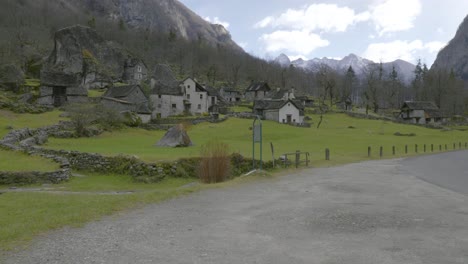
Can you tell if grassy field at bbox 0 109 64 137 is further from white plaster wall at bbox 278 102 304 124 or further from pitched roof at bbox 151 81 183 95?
white plaster wall at bbox 278 102 304 124

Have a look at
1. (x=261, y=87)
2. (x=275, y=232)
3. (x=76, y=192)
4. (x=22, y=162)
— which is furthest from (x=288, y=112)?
(x=275, y=232)

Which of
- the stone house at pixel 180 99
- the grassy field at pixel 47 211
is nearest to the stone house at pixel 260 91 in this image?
the stone house at pixel 180 99

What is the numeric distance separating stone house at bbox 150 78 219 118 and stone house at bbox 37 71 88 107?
47.9 ft

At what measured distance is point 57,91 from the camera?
7100 cm

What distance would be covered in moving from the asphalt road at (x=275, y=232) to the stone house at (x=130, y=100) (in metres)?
53.0

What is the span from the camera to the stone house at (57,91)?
6981 centimetres

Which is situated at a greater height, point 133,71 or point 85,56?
point 85,56

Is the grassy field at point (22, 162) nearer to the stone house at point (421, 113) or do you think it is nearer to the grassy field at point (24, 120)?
the grassy field at point (24, 120)

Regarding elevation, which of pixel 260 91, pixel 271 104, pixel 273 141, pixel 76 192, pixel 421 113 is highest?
pixel 260 91

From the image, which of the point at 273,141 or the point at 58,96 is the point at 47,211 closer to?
the point at 273,141

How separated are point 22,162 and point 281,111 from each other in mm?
61600

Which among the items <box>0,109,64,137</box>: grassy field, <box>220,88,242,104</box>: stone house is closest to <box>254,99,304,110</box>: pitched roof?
<box>220,88,242,104</box>: stone house

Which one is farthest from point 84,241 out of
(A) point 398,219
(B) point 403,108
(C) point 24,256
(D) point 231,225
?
(B) point 403,108

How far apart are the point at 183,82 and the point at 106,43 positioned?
46.6 meters
